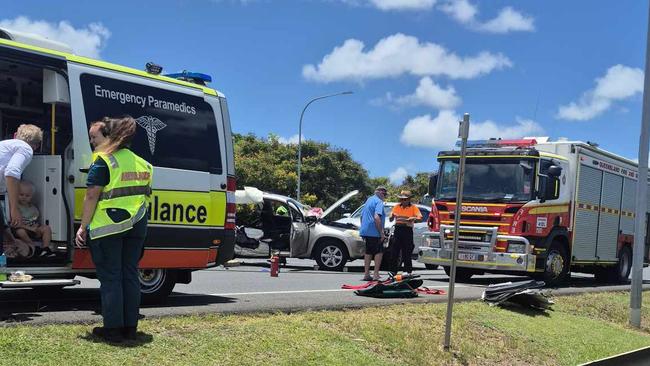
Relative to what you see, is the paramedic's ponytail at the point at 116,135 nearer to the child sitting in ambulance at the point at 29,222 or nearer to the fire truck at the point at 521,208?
the child sitting in ambulance at the point at 29,222

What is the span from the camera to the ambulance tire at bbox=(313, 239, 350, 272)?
14.6 meters

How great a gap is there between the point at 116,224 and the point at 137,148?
76.6 inches

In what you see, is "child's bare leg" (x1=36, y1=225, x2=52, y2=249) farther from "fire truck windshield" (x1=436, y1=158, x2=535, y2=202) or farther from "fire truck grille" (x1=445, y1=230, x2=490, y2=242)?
"fire truck windshield" (x1=436, y1=158, x2=535, y2=202)

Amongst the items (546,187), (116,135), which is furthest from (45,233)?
(546,187)

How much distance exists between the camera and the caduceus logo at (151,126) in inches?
273

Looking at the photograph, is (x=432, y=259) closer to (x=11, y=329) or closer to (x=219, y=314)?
(x=219, y=314)

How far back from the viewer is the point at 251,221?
15.2 metres

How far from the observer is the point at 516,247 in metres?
12.3

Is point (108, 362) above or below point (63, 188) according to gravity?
below

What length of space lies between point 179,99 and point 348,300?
3.42 metres

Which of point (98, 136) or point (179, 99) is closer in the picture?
point (98, 136)

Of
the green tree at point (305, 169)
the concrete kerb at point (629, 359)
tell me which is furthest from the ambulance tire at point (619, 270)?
the green tree at point (305, 169)

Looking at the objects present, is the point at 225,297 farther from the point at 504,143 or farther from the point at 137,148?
the point at 504,143

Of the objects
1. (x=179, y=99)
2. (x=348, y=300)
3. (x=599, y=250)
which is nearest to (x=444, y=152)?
(x=599, y=250)
